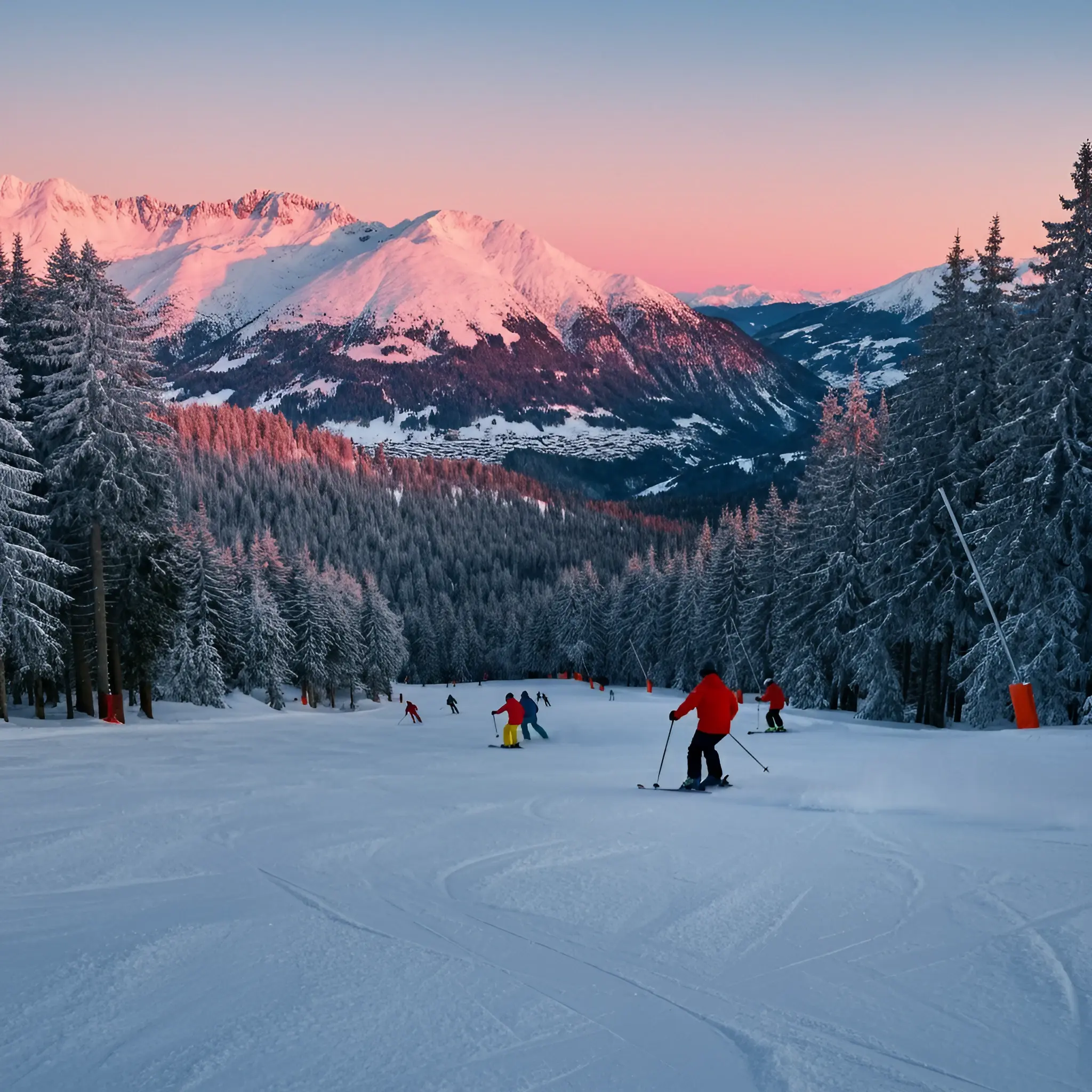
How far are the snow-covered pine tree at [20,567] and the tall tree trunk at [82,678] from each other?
2.74 metres

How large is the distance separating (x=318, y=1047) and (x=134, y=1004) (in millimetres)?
1146

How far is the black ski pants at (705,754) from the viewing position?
464 inches

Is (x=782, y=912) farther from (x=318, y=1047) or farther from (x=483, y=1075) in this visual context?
(x=318, y=1047)

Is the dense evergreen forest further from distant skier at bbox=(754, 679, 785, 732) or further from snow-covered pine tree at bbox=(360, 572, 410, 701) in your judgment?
snow-covered pine tree at bbox=(360, 572, 410, 701)

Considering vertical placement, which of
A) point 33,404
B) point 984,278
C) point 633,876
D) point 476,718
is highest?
point 984,278

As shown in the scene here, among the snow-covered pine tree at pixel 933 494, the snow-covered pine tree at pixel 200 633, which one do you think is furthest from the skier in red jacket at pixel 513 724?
the snow-covered pine tree at pixel 200 633

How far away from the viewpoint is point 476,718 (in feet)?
121

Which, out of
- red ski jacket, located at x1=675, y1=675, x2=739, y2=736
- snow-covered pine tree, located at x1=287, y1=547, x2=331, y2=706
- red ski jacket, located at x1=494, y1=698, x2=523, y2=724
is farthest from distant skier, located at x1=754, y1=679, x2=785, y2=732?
snow-covered pine tree, located at x1=287, y1=547, x2=331, y2=706

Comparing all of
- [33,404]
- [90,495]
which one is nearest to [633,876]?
[90,495]

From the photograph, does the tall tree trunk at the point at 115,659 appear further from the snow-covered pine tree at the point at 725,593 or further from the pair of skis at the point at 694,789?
the snow-covered pine tree at the point at 725,593

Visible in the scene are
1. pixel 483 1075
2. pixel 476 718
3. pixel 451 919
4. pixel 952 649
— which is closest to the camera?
pixel 483 1075

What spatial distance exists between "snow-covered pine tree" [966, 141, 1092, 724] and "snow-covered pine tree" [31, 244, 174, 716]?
23614mm

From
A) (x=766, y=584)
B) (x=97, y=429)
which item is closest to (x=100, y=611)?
(x=97, y=429)

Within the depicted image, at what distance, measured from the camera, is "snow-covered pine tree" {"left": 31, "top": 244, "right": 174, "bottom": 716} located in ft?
82.1
